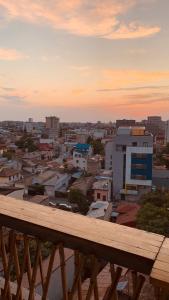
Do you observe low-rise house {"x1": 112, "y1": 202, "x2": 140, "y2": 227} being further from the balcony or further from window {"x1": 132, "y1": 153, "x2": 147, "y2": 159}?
the balcony

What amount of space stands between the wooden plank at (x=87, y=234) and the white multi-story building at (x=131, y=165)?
62.5ft

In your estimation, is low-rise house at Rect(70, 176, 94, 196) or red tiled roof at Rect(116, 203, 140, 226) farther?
low-rise house at Rect(70, 176, 94, 196)

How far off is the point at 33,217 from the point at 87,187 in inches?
726

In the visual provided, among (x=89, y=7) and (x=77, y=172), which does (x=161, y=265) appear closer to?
A: (x=89, y=7)

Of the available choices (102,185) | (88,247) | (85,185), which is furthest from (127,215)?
(88,247)

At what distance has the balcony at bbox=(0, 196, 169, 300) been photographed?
0.98 metres

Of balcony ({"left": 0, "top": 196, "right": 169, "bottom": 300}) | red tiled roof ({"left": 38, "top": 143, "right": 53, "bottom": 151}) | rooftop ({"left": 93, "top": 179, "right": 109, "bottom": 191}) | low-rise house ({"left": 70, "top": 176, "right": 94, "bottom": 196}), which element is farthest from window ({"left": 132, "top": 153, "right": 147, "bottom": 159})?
red tiled roof ({"left": 38, "top": 143, "right": 53, "bottom": 151})

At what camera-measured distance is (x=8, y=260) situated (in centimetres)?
133

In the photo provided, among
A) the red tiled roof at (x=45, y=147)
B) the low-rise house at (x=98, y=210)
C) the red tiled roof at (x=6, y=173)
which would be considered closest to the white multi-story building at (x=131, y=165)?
the low-rise house at (x=98, y=210)

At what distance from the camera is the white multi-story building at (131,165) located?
2016cm

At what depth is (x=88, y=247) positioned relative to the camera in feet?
3.61

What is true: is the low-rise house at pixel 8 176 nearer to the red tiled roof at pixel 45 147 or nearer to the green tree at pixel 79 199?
the green tree at pixel 79 199

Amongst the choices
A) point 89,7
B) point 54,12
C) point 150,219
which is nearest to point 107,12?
point 89,7

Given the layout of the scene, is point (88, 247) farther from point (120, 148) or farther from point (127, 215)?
point (120, 148)
